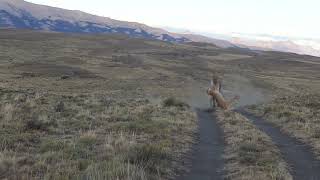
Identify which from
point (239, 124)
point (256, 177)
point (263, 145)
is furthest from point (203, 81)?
point (256, 177)

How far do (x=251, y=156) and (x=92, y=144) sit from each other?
177 inches

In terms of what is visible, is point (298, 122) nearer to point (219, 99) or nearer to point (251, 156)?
point (219, 99)

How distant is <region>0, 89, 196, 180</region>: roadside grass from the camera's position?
473 inches

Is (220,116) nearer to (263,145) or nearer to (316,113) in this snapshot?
(316,113)

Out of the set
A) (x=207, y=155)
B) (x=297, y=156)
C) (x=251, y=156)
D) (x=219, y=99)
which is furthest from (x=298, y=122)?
(x=251, y=156)

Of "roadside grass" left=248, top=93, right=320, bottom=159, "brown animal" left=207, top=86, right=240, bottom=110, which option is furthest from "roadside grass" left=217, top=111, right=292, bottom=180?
"brown animal" left=207, top=86, right=240, bottom=110

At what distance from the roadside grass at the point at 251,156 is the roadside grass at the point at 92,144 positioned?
137cm

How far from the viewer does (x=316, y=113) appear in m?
28.5

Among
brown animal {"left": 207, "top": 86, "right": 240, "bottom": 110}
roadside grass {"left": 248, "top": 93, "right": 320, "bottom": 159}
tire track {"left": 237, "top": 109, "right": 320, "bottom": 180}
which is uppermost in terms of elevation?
tire track {"left": 237, "top": 109, "right": 320, "bottom": 180}

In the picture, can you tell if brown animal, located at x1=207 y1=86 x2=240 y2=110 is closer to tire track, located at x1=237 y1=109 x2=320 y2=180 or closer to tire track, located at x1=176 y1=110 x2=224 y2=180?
tire track, located at x1=176 y1=110 x2=224 y2=180

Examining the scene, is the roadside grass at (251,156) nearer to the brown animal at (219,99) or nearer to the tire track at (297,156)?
the tire track at (297,156)

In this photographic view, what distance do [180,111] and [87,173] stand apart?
16661mm

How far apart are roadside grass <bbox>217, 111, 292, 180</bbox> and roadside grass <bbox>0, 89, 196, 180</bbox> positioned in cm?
137

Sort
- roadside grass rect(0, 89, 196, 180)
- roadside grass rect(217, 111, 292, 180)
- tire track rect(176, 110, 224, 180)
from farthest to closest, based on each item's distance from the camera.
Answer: tire track rect(176, 110, 224, 180) < roadside grass rect(217, 111, 292, 180) < roadside grass rect(0, 89, 196, 180)
